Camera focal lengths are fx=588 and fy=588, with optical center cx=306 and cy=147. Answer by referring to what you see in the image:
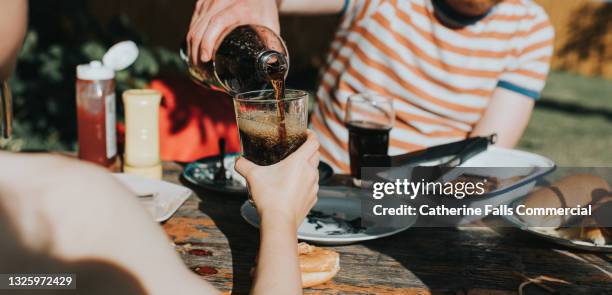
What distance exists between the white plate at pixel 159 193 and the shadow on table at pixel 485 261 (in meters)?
0.63

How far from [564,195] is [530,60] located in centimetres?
115

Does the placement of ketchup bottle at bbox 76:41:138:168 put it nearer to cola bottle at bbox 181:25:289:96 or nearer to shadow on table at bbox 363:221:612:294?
cola bottle at bbox 181:25:289:96

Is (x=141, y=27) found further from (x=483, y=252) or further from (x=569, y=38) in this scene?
(x=569, y=38)

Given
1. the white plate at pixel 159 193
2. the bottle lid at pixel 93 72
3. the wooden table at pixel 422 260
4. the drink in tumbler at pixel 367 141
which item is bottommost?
the wooden table at pixel 422 260

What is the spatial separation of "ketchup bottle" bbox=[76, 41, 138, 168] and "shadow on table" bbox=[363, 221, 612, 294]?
106 cm

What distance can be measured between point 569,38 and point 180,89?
15835mm

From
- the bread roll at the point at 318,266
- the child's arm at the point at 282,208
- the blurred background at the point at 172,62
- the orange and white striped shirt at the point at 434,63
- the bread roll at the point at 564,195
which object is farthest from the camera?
the blurred background at the point at 172,62

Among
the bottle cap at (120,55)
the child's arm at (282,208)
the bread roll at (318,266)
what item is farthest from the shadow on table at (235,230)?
the bottle cap at (120,55)

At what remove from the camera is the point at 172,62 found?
474cm

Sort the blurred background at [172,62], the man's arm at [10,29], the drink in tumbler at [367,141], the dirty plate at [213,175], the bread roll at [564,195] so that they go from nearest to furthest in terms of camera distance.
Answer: the man's arm at [10,29] < the bread roll at [564,195] < the dirty plate at [213,175] < the drink in tumbler at [367,141] < the blurred background at [172,62]

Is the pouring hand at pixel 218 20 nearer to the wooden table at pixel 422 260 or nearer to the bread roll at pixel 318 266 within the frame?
the wooden table at pixel 422 260

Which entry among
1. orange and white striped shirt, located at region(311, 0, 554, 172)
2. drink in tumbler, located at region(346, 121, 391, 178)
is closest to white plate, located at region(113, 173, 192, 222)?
drink in tumbler, located at region(346, 121, 391, 178)

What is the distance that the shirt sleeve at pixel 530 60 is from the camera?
2746 mm

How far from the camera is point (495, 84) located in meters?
2.79
